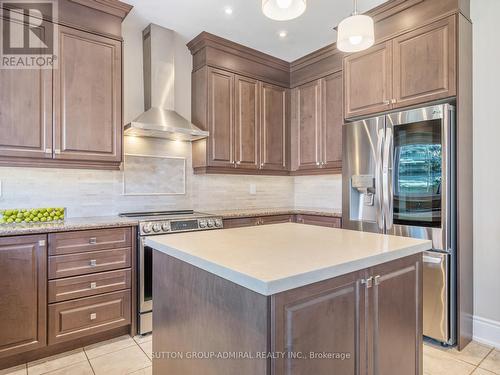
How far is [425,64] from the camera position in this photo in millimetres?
2455

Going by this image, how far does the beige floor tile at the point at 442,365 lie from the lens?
2.04 m

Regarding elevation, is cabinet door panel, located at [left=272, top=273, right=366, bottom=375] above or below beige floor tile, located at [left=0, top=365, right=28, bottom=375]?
above

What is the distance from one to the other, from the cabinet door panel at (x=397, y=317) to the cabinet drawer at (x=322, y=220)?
5.22 feet

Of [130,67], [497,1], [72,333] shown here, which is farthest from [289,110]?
[72,333]

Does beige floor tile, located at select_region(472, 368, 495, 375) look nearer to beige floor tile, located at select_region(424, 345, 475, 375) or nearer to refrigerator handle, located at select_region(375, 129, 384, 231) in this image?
beige floor tile, located at select_region(424, 345, 475, 375)

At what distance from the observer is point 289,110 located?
404 cm

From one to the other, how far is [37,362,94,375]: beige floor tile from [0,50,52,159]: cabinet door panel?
155 cm

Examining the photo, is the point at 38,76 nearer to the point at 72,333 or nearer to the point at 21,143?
the point at 21,143

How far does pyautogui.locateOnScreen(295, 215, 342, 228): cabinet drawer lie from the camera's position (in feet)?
10.2

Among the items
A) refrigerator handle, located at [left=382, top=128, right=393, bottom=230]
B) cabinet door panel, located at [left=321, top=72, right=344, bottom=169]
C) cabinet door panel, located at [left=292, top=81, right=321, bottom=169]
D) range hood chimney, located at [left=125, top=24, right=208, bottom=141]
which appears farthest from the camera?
cabinet door panel, located at [left=292, top=81, right=321, bottom=169]

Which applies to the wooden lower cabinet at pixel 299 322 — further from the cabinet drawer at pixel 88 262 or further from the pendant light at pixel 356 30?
the pendant light at pixel 356 30

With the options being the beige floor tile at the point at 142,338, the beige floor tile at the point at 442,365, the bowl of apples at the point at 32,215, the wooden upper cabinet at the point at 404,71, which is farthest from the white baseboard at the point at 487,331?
the bowl of apples at the point at 32,215

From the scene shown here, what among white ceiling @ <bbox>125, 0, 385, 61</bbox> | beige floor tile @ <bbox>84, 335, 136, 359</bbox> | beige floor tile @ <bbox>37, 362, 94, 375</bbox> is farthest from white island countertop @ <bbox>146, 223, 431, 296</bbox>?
white ceiling @ <bbox>125, 0, 385, 61</bbox>

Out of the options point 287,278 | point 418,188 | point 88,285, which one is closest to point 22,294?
point 88,285
